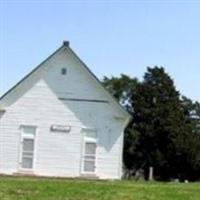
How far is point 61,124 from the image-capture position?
38.8 m

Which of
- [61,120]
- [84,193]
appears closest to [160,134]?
[61,120]

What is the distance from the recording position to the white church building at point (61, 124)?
38.3 metres

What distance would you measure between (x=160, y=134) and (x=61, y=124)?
36.9m

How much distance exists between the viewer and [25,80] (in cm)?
3903

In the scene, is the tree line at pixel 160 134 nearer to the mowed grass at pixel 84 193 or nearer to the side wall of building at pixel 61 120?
the side wall of building at pixel 61 120

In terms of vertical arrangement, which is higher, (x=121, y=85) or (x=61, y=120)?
(x=121, y=85)

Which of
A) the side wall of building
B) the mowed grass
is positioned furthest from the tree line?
the mowed grass

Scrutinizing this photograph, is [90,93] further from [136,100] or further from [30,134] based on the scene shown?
[136,100]

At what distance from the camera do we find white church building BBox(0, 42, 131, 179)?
3828cm

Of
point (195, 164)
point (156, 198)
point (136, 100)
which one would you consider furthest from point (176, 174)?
point (156, 198)

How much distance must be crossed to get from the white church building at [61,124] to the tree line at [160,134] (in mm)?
31981

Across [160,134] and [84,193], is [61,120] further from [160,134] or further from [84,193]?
[160,134]

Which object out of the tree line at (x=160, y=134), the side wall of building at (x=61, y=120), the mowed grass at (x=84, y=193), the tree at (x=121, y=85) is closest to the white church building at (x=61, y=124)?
the side wall of building at (x=61, y=120)

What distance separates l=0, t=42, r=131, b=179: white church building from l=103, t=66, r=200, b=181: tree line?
31981 mm
